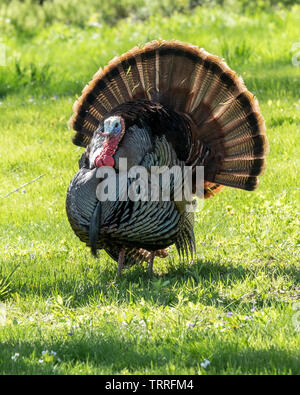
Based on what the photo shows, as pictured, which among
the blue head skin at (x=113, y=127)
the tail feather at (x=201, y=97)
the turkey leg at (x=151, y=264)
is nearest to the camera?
the blue head skin at (x=113, y=127)

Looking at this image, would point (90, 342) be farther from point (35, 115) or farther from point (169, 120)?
point (35, 115)

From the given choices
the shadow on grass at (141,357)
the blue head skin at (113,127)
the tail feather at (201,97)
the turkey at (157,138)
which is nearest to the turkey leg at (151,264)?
the turkey at (157,138)

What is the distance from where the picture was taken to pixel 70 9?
55.9ft

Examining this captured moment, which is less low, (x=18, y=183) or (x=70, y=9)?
(x=70, y=9)

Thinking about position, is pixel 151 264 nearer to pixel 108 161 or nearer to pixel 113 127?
pixel 108 161

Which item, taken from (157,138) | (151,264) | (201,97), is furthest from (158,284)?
(201,97)

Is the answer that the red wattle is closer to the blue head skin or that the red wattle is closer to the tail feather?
the blue head skin

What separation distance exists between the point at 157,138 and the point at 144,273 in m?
1.11

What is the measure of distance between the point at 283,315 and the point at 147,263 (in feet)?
6.24

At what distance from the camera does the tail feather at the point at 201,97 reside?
5992 mm

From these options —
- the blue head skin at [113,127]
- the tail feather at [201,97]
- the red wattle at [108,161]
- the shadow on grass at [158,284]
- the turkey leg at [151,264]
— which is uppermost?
the tail feather at [201,97]

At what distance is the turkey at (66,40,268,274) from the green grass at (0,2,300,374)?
14.9 inches

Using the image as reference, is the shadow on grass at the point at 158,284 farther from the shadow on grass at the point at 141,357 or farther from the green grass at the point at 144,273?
the shadow on grass at the point at 141,357
